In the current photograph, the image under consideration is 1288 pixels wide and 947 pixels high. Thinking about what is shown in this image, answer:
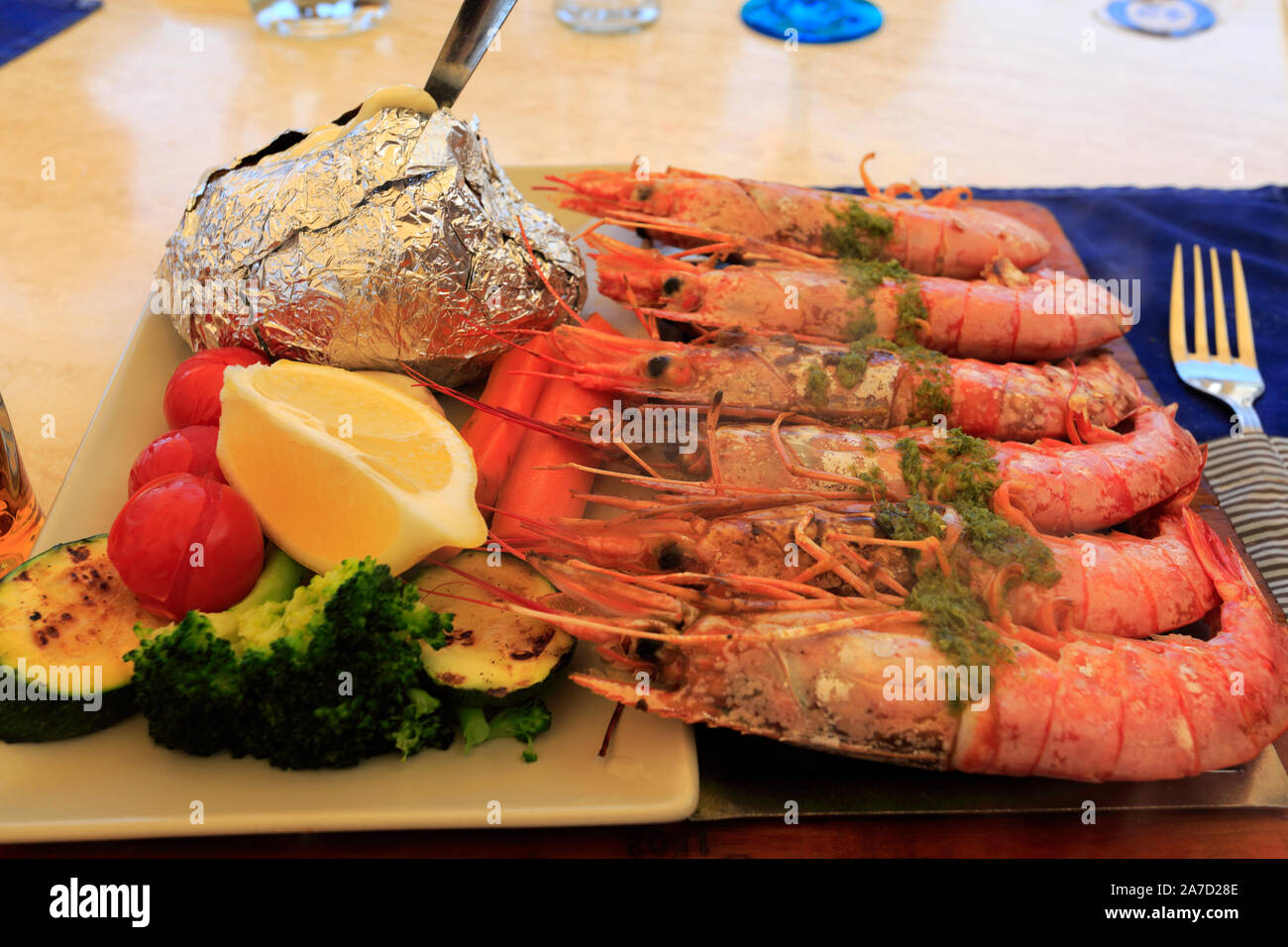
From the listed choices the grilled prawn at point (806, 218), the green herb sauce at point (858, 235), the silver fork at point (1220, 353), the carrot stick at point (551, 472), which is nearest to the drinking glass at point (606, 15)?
the grilled prawn at point (806, 218)

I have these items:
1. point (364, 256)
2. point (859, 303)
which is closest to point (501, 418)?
point (364, 256)

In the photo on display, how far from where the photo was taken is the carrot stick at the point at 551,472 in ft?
5.97

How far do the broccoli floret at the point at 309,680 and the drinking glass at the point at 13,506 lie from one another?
1.89 feet

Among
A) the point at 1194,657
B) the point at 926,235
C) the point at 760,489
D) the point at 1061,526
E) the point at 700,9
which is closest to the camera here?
the point at 1194,657

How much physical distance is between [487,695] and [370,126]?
1199mm

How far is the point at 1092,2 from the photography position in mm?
4387

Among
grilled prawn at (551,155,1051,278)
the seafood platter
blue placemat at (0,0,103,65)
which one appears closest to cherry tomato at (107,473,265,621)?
the seafood platter

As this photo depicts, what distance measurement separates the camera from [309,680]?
4.37ft

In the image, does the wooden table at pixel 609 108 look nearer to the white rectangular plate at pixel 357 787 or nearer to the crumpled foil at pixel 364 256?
the crumpled foil at pixel 364 256

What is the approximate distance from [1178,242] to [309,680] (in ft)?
8.64

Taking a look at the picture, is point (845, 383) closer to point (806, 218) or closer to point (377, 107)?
point (806, 218)
